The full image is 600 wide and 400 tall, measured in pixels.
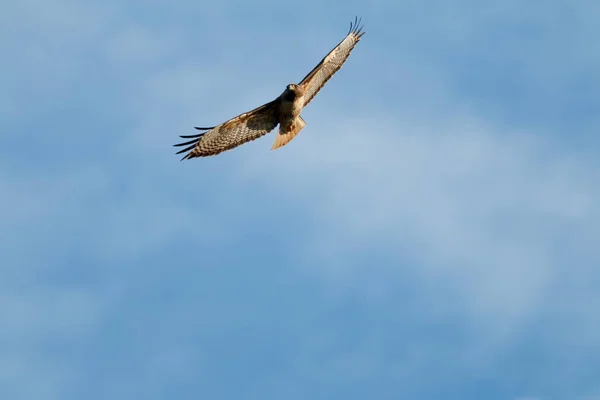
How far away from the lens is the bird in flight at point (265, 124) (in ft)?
74.8

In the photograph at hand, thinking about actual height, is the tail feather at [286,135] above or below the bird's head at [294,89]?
below

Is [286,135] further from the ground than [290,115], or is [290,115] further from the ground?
[290,115]

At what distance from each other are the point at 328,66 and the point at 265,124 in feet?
6.16

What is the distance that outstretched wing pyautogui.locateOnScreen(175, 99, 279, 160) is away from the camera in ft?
74.7

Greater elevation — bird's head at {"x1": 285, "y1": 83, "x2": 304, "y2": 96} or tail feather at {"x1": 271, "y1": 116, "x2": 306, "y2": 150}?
bird's head at {"x1": 285, "y1": 83, "x2": 304, "y2": 96}

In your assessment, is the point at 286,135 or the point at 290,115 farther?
the point at 286,135

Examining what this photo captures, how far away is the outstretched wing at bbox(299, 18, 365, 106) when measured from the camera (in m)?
23.6

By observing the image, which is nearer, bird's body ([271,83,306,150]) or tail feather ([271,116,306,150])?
bird's body ([271,83,306,150])

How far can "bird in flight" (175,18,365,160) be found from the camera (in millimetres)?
22812

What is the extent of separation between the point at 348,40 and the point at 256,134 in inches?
118

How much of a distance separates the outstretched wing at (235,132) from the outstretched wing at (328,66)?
2.74 feet

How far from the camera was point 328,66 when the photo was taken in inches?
947

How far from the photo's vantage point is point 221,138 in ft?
75.6

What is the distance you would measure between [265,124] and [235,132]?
1.95 feet
